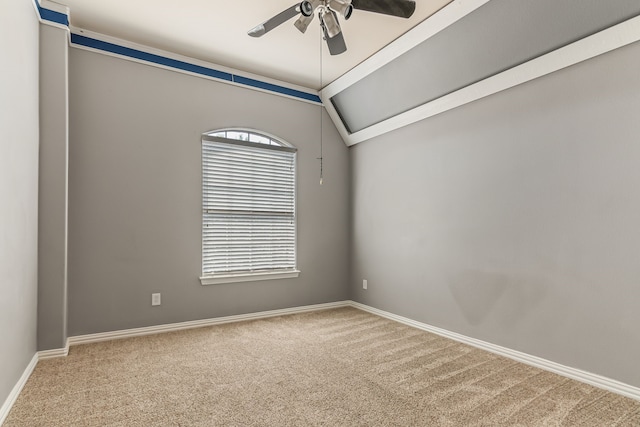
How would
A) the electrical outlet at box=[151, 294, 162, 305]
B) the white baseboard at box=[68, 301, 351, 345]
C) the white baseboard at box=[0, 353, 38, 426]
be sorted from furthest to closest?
the electrical outlet at box=[151, 294, 162, 305]
the white baseboard at box=[68, 301, 351, 345]
the white baseboard at box=[0, 353, 38, 426]

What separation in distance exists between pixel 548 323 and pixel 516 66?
2.07 metres

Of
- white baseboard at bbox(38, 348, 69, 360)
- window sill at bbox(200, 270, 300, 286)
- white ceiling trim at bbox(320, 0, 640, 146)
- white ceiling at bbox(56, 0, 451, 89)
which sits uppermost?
white ceiling at bbox(56, 0, 451, 89)

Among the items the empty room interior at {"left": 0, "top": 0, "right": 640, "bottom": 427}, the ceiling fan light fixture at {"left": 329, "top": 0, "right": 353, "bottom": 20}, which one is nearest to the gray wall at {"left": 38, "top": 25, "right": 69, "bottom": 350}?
the empty room interior at {"left": 0, "top": 0, "right": 640, "bottom": 427}

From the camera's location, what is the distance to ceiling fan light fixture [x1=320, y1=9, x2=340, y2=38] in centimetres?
227

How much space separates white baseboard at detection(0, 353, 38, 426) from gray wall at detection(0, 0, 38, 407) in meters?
0.04

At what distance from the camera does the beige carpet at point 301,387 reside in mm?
1963

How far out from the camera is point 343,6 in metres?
2.13

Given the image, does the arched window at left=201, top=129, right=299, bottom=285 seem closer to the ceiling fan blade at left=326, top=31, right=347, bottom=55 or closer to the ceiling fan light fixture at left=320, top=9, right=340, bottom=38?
the ceiling fan blade at left=326, top=31, right=347, bottom=55

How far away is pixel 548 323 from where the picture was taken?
262 cm

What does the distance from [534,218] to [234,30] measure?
3100 mm

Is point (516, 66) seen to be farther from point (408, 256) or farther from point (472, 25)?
point (408, 256)

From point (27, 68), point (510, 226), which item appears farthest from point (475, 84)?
point (27, 68)

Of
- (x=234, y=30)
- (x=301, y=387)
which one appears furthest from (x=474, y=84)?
(x=301, y=387)

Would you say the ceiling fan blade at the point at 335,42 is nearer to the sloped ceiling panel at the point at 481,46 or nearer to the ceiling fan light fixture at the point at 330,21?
the ceiling fan light fixture at the point at 330,21
